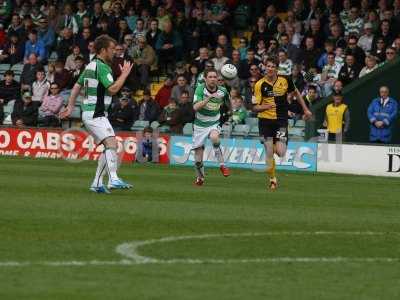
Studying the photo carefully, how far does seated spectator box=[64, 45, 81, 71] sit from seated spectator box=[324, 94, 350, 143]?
8.30m

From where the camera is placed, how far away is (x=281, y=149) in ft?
66.7

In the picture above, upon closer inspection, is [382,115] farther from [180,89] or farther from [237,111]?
[180,89]

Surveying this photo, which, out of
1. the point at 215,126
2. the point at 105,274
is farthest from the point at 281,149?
the point at 105,274

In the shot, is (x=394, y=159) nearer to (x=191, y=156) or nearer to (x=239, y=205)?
(x=191, y=156)

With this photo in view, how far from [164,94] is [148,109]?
0.71 meters

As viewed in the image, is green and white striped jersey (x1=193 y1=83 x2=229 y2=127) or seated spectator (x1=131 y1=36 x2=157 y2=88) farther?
seated spectator (x1=131 y1=36 x2=157 y2=88)

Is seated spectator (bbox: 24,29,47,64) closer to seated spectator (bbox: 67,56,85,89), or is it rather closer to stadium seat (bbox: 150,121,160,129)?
seated spectator (bbox: 67,56,85,89)

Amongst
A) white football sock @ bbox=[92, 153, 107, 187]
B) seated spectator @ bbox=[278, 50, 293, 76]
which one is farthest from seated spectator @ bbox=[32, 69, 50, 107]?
white football sock @ bbox=[92, 153, 107, 187]

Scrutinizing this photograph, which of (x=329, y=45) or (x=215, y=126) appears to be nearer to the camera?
(x=215, y=126)

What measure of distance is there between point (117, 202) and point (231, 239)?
13.1ft

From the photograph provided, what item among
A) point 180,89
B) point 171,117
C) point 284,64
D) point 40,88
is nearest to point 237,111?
point 284,64

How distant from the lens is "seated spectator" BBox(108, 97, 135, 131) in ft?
100

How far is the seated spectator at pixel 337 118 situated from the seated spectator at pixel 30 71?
361 inches

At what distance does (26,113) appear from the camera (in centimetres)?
3170
